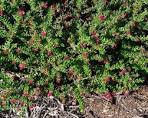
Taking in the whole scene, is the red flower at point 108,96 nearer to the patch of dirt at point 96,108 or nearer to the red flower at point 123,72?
the patch of dirt at point 96,108

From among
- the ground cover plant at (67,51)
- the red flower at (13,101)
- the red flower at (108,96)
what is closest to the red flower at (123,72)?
the ground cover plant at (67,51)

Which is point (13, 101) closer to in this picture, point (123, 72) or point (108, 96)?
point (108, 96)

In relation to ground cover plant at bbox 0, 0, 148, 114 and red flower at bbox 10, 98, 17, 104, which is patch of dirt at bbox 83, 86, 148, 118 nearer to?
ground cover plant at bbox 0, 0, 148, 114

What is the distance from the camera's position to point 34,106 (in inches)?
131

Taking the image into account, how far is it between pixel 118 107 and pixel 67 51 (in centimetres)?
65

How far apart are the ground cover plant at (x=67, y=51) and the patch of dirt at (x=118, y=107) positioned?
3.7 inches

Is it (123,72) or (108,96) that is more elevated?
(123,72)

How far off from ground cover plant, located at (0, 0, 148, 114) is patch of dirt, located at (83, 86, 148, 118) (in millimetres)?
94

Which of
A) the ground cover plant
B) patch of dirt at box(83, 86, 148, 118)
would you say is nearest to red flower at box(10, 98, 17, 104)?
the ground cover plant

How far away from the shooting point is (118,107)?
11.3ft

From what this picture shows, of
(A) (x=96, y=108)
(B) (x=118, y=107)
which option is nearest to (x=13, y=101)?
(A) (x=96, y=108)

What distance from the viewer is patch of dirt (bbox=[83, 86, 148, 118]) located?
3380 mm

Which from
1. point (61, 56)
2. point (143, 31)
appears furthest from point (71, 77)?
point (143, 31)

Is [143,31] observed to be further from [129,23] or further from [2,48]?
[2,48]
